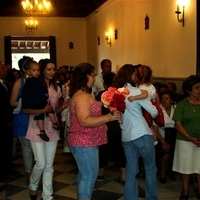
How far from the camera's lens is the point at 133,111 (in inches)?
139

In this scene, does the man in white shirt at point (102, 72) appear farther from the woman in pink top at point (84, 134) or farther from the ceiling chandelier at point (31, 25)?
the ceiling chandelier at point (31, 25)

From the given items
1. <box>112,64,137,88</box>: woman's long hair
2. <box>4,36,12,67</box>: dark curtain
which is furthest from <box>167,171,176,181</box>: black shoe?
<box>4,36,12,67</box>: dark curtain

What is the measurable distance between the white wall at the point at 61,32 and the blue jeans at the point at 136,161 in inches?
440

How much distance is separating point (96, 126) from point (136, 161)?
83 centimetres

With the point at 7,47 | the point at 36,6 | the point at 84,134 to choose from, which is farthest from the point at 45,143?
the point at 7,47

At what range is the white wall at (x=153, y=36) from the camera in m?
6.50

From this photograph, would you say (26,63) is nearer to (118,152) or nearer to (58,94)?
(58,94)

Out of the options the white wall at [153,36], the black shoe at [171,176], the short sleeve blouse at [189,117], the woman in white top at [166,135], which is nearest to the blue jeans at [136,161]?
the short sleeve blouse at [189,117]

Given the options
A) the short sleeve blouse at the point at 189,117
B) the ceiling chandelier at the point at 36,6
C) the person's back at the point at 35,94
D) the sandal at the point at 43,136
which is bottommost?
the sandal at the point at 43,136

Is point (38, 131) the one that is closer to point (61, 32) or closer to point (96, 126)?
point (96, 126)

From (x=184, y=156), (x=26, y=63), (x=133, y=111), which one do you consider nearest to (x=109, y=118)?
(x=133, y=111)

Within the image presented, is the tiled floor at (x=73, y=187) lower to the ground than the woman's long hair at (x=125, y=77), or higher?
lower

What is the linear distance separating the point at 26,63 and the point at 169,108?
1929 millimetres

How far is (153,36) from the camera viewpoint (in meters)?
7.91
